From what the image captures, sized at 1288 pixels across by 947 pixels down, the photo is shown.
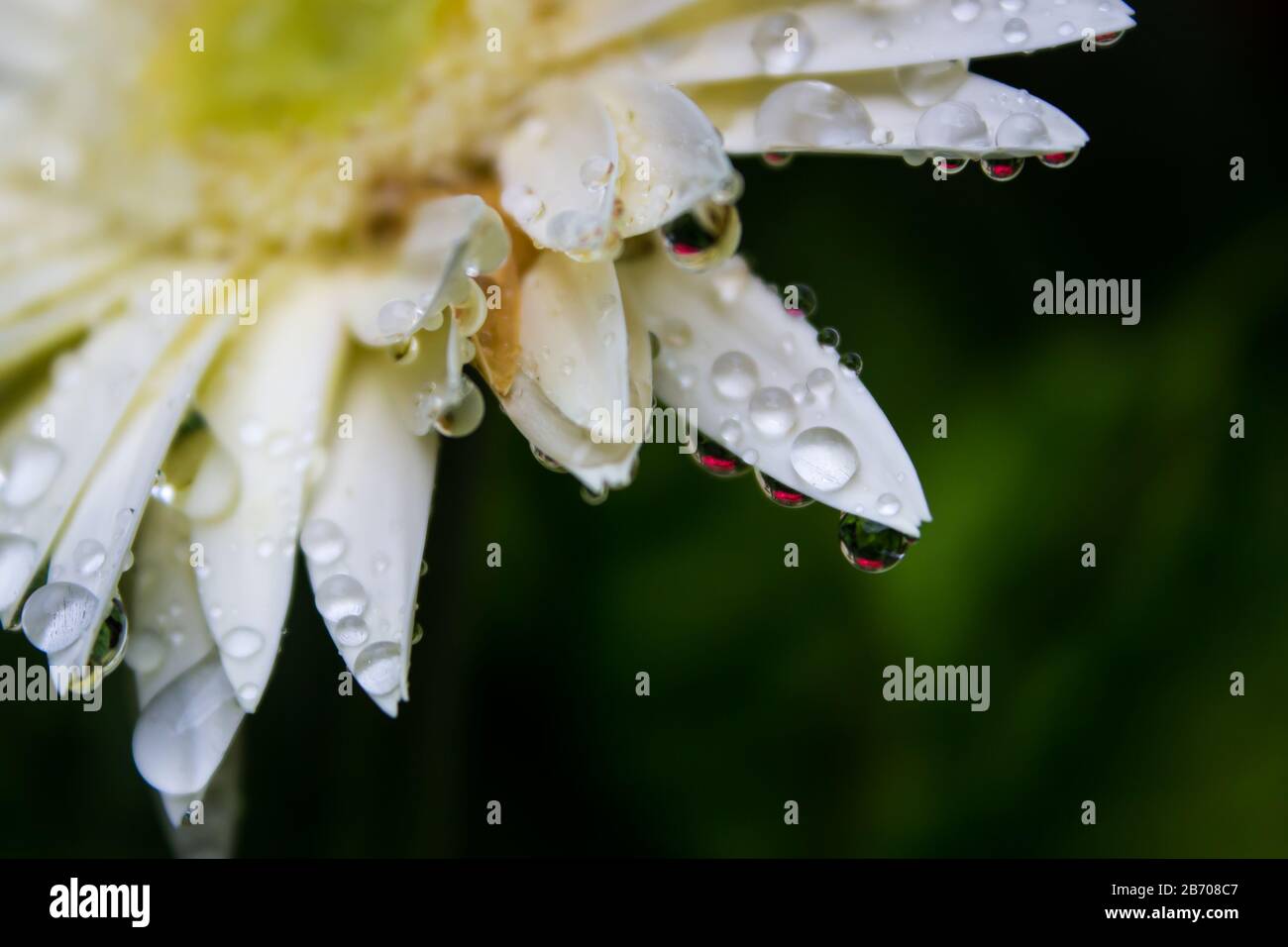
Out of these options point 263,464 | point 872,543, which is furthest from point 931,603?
point 263,464

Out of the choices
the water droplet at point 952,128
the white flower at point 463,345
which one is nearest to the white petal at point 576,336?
the white flower at point 463,345

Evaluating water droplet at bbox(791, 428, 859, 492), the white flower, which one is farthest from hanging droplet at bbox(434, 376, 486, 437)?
water droplet at bbox(791, 428, 859, 492)

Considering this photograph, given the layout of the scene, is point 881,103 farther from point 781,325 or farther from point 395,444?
point 395,444

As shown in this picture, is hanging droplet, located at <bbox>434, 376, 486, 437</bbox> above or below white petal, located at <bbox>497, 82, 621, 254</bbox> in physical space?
below

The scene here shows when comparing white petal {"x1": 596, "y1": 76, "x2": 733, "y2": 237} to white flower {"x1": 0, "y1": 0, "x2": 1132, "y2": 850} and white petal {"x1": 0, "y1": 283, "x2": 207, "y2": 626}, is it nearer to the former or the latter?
white flower {"x1": 0, "y1": 0, "x2": 1132, "y2": 850}

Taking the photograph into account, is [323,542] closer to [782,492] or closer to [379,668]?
[379,668]

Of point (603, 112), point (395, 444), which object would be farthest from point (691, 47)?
point (395, 444)
